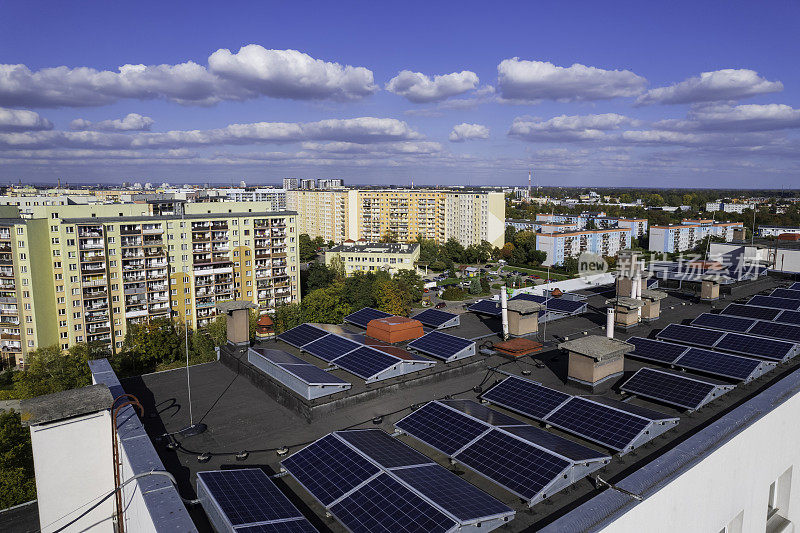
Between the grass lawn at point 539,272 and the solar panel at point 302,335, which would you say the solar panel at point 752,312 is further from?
the grass lawn at point 539,272

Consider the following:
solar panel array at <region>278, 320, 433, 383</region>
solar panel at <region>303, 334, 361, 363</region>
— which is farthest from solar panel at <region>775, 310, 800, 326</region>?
solar panel at <region>303, 334, 361, 363</region>

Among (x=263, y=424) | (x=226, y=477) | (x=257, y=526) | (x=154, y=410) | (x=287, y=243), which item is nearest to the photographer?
(x=257, y=526)

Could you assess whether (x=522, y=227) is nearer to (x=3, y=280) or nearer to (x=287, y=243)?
(x=287, y=243)

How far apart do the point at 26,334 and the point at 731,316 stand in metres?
64.0

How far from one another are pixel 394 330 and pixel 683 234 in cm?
11849

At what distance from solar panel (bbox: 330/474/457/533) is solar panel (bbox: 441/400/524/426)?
11.4 ft

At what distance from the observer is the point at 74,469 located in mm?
11531

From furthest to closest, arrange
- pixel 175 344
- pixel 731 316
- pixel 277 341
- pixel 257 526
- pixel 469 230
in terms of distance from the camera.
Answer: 1. pixel 469 230
2. pixel 175 344
3. pixel 731 316
4. pixel 277 341
5. pixel 257 526

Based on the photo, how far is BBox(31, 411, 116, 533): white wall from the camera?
36.4ft

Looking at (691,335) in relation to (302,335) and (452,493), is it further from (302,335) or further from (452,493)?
(302,335)

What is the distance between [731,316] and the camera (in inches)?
851

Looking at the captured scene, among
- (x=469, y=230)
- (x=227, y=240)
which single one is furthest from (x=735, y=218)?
(x=227, y=240)

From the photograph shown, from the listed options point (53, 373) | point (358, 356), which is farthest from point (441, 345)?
point (53, 373)

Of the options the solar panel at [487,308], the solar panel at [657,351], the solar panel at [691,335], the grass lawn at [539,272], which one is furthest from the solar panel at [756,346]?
the grass lawn at [539,272]
